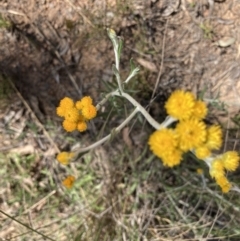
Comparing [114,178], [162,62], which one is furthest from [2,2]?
[114,178]

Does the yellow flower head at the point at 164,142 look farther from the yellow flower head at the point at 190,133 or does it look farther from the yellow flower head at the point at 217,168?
the yellow flower head at the point at 217,168

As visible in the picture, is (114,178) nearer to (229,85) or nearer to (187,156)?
(187,156)

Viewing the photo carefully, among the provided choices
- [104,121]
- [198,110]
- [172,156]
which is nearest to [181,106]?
[198,110]

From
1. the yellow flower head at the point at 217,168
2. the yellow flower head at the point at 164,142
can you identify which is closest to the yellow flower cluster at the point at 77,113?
the yellow flower head at the point at 164,142

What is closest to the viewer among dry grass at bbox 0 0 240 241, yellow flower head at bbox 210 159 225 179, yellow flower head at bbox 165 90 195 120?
yellow flower head at bbox 165 90 195 120

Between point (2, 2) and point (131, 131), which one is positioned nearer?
point (2, 2)

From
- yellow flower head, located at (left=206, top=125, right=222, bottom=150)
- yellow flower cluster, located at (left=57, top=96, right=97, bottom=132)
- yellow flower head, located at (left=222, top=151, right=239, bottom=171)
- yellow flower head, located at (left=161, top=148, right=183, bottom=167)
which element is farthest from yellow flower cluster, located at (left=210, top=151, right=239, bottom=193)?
yellow flower cluster, located at (left=57, top=96, right=97, bottom=132)

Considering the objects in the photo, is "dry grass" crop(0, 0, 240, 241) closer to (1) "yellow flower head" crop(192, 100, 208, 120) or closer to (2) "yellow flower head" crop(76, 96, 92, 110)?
(2) "yellow flower head" crop(76, 96, 92, 110)
